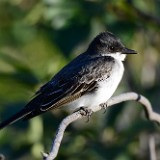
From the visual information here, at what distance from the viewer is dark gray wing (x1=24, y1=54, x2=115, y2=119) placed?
5.14m

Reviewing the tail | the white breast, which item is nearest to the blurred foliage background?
the tail

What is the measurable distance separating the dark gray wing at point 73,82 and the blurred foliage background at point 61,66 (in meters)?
0.08

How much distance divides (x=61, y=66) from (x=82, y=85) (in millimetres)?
374

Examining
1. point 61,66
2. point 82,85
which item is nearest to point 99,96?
point 82,85

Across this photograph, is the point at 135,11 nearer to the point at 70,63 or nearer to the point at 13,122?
the point at 70,63

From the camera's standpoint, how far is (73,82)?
209 inches

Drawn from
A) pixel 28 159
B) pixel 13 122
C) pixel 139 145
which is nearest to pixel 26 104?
pixel 13 122

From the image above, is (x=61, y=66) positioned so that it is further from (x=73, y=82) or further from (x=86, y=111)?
(x=86, y=111)

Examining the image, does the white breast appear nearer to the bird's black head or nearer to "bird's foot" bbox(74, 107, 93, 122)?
"bird's foot" bbox(74, 107, 93, 122)

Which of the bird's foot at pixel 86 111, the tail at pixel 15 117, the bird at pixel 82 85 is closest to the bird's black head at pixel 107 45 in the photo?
the bird at pixel 82 85

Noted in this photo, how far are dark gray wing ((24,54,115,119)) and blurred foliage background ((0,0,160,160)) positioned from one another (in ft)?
0.28

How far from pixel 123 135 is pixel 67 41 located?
0.82m

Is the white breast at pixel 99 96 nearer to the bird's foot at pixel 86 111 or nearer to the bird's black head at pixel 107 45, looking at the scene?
the bird's foot at pixel 86 111

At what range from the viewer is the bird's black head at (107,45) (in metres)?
5.70
